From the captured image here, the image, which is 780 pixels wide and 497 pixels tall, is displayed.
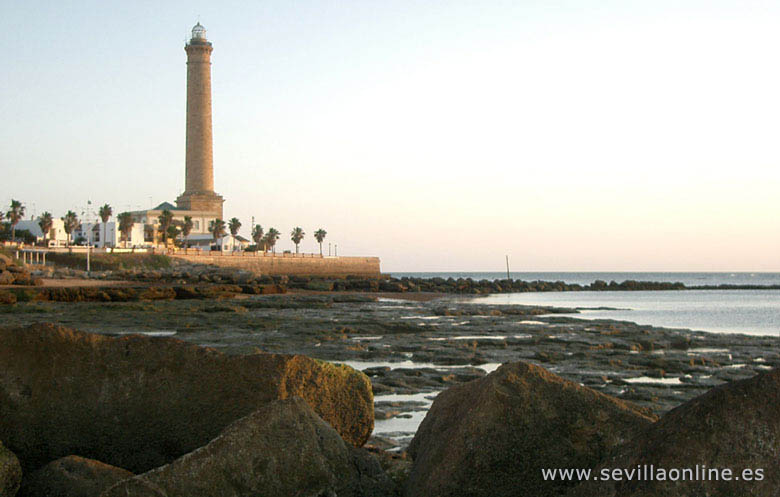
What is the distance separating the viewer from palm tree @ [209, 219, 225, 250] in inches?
3770

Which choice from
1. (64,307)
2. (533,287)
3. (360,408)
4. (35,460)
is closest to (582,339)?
(360,408)

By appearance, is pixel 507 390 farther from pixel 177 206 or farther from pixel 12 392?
pixel 177 206

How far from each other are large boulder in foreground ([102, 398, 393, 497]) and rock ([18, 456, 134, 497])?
2.45ft

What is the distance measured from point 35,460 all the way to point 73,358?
0.71m

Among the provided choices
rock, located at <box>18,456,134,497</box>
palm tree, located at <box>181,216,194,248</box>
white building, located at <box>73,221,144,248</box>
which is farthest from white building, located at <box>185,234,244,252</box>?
rock, located at <box>18,456,134,497</box>

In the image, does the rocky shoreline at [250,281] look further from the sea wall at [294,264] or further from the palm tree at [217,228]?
the palm tree at [217,228]

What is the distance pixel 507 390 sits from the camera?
14.2 ft

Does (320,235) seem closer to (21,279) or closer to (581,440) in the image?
(21,279)

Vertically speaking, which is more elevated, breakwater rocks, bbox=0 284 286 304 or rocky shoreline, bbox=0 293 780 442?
breakwater rocks, bbox=0 284 286 304

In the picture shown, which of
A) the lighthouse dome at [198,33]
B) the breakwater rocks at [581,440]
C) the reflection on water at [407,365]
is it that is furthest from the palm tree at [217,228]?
the breakwater rocks at [581,440]

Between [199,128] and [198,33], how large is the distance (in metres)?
14.5

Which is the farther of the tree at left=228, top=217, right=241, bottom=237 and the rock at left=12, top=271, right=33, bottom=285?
the tree at left=228, top=217, right=241, bottom=237

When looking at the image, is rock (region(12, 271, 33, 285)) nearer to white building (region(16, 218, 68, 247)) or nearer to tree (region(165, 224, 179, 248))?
tree (region(165, 224, 179, 248))

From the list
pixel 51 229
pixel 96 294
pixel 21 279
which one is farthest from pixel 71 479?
pixel 51 229
